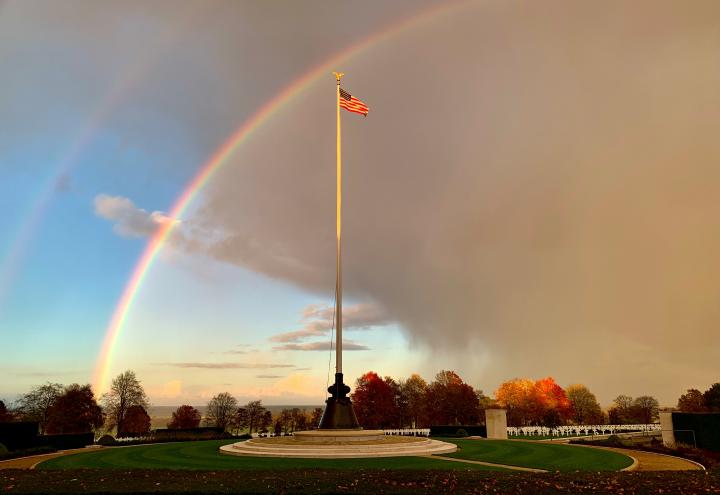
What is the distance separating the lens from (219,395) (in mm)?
101562

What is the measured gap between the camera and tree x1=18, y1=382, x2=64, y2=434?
80.2m

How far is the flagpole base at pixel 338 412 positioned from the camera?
31.3 meters

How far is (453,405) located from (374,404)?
1512 centimetres

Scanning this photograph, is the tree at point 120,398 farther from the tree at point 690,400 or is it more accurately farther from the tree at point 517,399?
the tree at point 690,400

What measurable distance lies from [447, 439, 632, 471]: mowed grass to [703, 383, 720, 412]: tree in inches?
2355

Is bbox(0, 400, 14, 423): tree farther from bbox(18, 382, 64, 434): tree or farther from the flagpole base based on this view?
the flagpole base

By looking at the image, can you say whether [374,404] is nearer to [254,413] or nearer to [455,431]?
[254,413]

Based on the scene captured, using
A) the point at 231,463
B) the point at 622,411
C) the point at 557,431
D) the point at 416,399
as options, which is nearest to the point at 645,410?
the point at 622,411

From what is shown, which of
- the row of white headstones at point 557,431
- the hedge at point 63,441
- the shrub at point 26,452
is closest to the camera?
the shrub at point 26,452

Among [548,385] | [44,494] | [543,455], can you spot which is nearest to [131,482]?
[44,494]

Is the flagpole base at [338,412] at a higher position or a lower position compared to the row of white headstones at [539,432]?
higher

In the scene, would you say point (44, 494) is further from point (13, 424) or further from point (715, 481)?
point (13, 424)

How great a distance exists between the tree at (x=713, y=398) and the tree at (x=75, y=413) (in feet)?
309

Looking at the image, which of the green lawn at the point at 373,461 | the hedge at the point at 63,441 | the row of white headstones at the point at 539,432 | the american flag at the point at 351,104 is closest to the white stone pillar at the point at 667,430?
the green lawn at the point at 373,461
